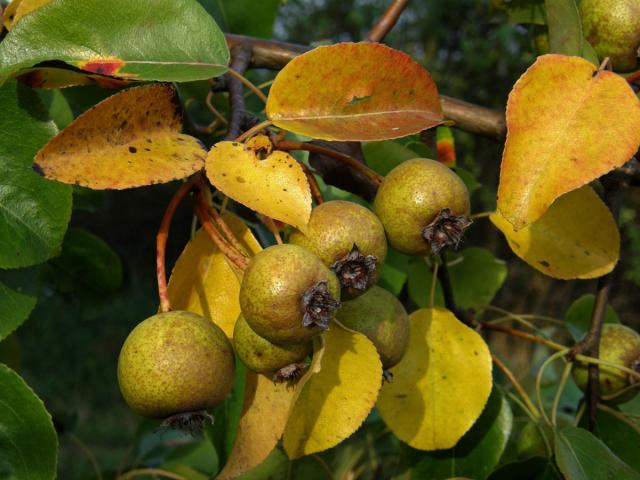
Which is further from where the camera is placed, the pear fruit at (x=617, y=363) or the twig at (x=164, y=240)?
the pear fruit at (x=617, y=363)

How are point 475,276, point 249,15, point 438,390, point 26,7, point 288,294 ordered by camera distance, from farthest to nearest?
1. point 475,276
2. point 249,15
3. point 438,390
4. point 26,7
5. point 288,294

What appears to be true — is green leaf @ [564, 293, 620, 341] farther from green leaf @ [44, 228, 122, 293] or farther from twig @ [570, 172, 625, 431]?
green leaf @ [44, 228, 122, 293]

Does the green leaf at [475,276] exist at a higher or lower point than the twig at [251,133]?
lower

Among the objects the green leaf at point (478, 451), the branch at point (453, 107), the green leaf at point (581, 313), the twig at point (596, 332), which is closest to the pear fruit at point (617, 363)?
the twig at point (596, 332)

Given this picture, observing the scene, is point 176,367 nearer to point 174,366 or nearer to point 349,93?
point 174,366

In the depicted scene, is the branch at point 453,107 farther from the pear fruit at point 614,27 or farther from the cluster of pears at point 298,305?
the cluster of pears at point 298,305

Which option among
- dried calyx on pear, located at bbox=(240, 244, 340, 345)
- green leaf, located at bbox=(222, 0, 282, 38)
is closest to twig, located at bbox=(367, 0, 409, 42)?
green leaf, located at bbox=(222, 0, 282, 38)

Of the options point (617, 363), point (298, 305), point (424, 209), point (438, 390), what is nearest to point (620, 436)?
point (617, 363)
